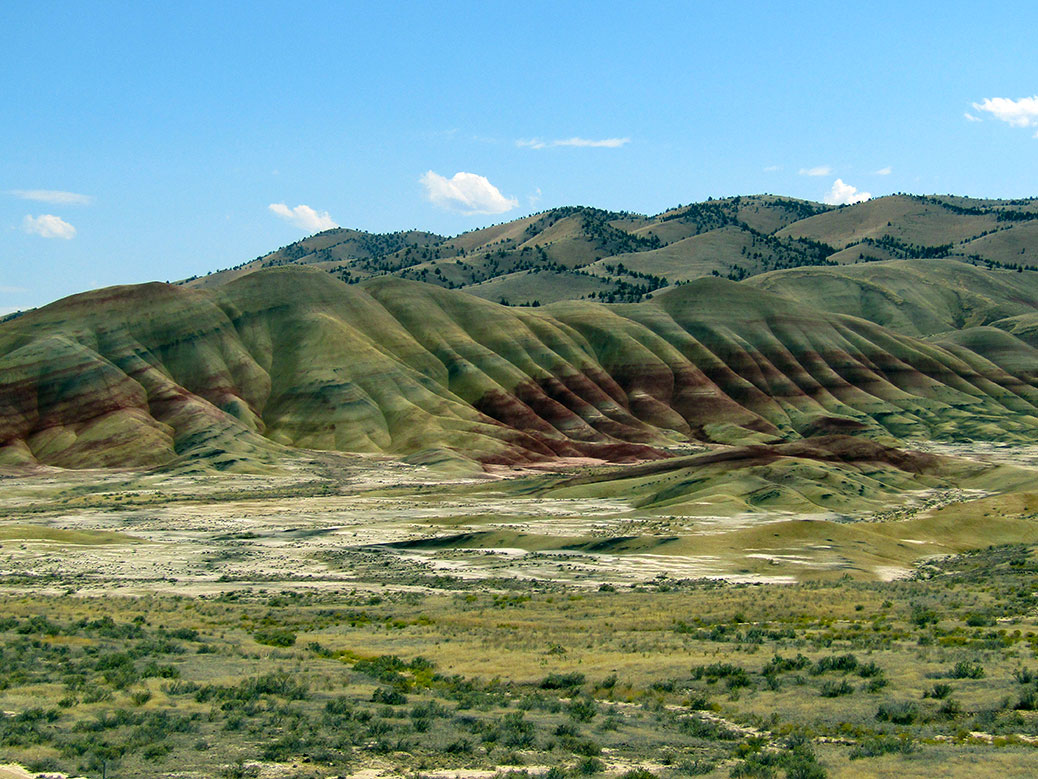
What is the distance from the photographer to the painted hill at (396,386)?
142125 mm

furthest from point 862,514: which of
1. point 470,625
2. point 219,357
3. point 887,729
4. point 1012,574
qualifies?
point 219,357

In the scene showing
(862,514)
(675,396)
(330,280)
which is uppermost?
(330,280)

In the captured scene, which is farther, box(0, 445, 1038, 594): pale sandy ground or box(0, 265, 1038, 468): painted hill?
box(0, 265, 1038, 468): painted hill

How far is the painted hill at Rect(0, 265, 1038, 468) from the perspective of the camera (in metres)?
142

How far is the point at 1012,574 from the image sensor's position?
51.4 metres

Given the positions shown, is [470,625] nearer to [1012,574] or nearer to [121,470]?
[1012,574]

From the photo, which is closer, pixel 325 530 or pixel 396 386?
pixel 325 530

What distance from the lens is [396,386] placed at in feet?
527

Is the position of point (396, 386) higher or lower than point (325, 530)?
higher

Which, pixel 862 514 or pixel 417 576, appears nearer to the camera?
pixel 417 576

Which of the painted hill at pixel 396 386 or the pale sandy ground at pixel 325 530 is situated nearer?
the pale sandy ground at pixel 325 530

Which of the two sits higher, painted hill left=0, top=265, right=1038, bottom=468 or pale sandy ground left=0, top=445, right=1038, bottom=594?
painted hill left=0, top=265, right=1038, bottom=468

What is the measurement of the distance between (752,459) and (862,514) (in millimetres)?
15650

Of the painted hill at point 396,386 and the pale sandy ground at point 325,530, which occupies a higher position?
the painted hill at point 396,386
